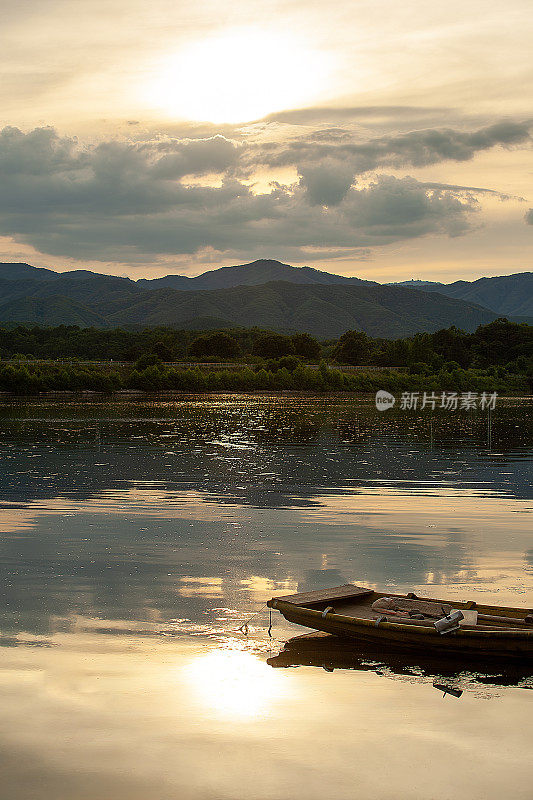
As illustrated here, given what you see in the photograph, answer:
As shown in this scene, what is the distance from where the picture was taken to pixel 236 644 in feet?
57.1

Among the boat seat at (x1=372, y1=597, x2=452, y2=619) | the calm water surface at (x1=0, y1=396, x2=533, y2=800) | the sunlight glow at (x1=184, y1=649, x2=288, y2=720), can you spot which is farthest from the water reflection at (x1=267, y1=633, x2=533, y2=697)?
the boat seat at (x1=372, y1=597, x2=452, y2=619)

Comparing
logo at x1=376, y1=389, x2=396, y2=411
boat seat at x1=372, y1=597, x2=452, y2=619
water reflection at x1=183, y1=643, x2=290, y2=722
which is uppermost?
boat seat at x1=372, y1=597, x2=452, y2=619

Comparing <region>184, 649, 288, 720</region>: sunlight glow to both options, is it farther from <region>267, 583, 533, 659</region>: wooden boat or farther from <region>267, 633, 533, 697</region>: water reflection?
<region>267, 583, 533, 659</region>: wooden boat

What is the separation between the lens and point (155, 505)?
34.8 meters

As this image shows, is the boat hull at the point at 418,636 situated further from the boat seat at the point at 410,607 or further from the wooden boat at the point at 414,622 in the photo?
the boat seat at the point at 410,607

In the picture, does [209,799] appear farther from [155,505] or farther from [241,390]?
[241,390]

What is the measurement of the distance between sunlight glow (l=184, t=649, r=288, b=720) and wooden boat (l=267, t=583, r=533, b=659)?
1454 mm

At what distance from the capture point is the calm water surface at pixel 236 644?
1250 centimetres

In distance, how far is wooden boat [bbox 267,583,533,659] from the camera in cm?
1592

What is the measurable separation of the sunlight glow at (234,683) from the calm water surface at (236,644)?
0.05 m

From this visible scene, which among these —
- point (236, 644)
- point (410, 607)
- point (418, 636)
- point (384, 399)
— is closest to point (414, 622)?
point (418, 636)

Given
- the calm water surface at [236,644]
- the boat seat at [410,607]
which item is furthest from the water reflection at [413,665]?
the boat seat at [410,607]

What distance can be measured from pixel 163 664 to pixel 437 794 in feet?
20.3

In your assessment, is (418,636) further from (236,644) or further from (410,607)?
(236,644)
